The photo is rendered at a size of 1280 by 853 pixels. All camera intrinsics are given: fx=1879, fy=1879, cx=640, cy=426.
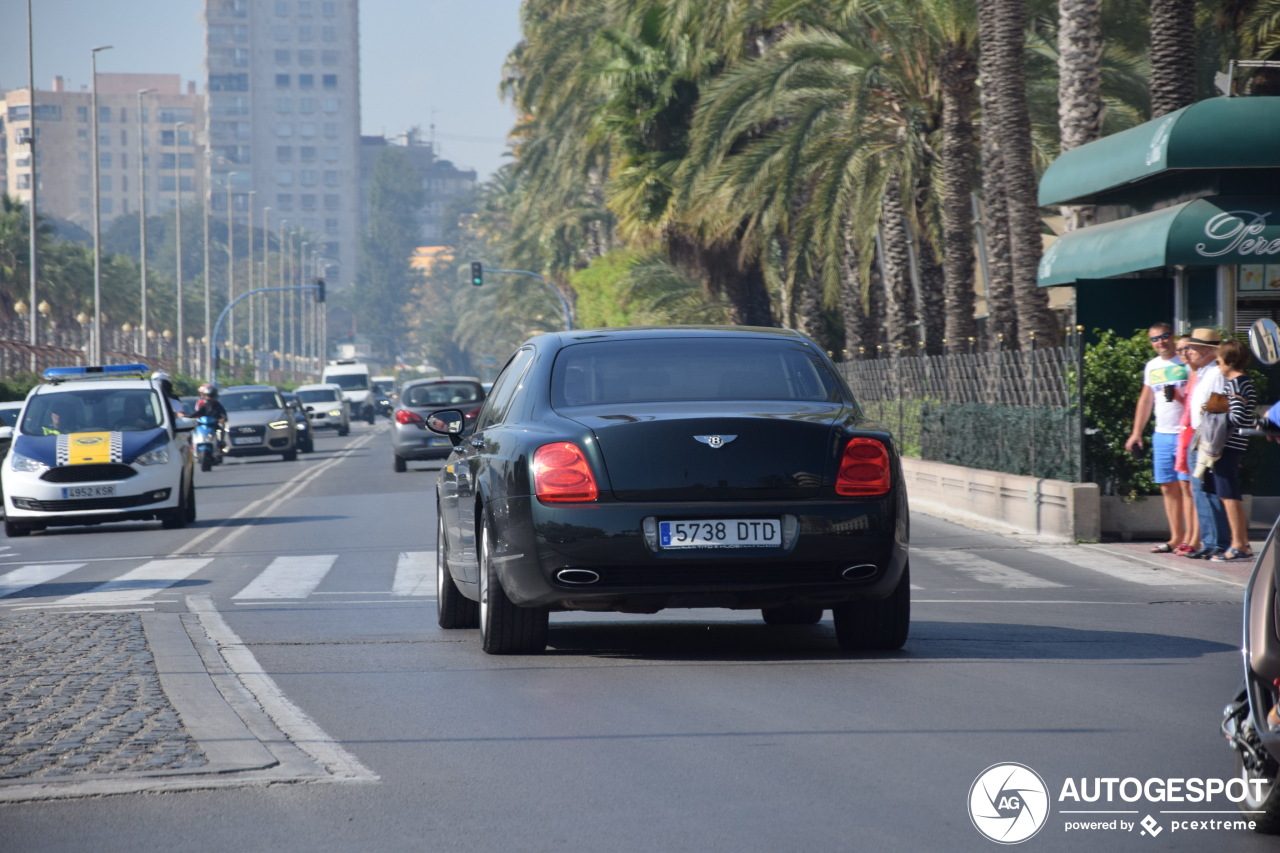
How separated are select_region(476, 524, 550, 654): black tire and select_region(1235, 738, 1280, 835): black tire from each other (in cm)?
429

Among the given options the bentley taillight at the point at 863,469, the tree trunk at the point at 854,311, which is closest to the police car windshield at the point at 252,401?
the tree trunk at the point at 854,311

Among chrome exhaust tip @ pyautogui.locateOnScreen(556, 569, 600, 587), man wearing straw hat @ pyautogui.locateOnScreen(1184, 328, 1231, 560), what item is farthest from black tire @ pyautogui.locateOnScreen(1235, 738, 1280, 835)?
man wearing straw hat @ pyautogui.locateOnScreen(1184, 328, 1231, 560)

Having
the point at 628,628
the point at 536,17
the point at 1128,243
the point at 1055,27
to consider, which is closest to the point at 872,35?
the point at 1055,27

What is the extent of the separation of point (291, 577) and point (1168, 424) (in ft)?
23.1

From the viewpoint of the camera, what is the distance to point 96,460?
66.7 feet

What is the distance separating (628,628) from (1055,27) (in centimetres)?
A: 2310

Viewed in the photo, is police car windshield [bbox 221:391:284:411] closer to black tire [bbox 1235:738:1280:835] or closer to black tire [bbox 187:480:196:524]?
black tire [bbox 187:480:196:524]

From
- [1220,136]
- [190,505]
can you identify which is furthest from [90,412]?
[1220,136]

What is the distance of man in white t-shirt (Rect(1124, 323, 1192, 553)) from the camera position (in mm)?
15016

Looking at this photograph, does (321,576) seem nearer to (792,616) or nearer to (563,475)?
(792,616)

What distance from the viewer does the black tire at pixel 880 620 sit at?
29.3 feet

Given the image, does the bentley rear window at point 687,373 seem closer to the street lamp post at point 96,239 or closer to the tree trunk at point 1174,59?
the tree trunk at point 1174,59

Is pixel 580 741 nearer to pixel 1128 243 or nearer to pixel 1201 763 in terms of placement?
pixel 1201 763

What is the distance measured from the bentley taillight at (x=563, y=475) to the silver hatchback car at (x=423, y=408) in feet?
76.8
